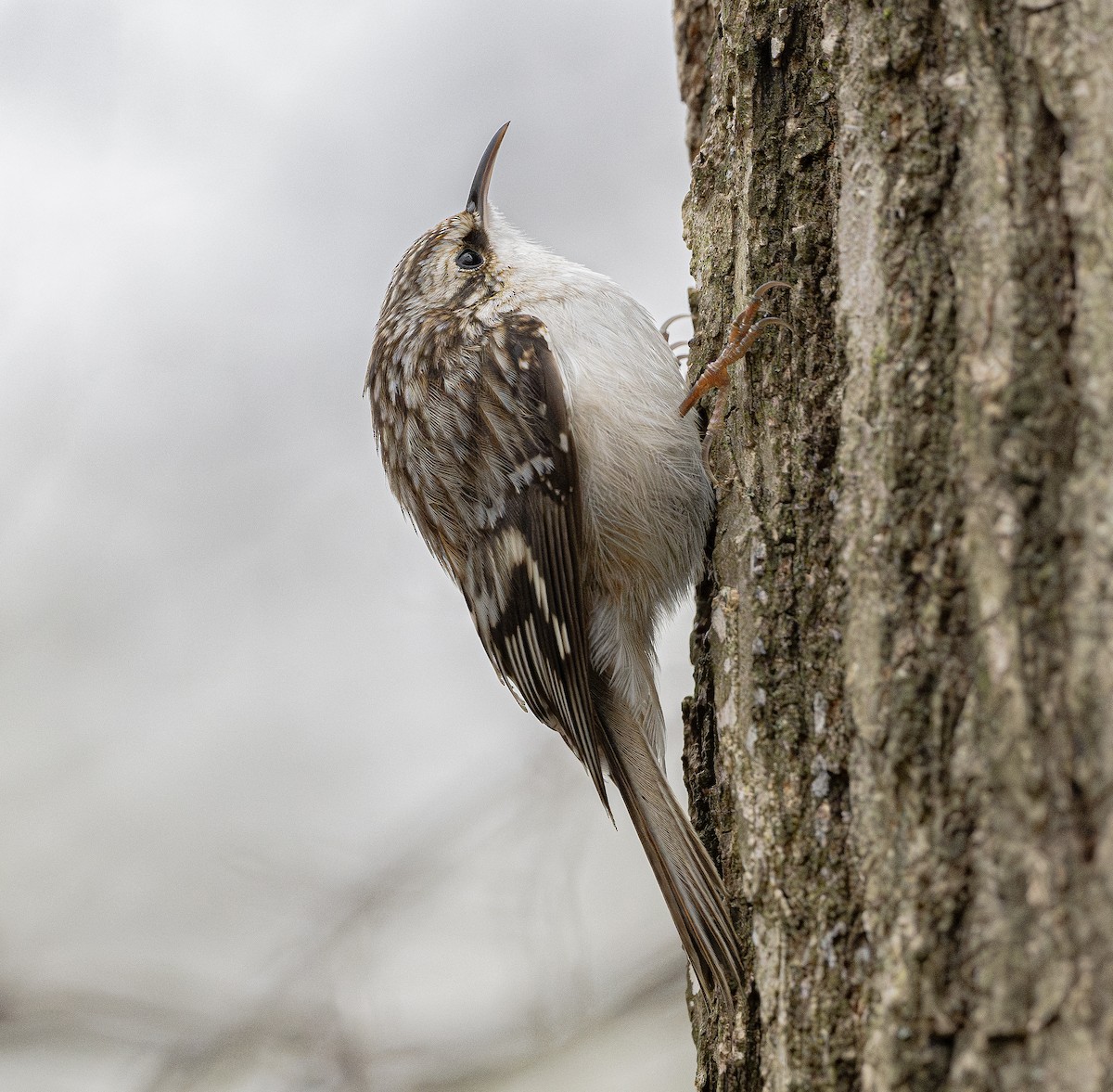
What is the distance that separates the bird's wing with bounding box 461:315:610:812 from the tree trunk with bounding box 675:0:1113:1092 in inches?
23.0

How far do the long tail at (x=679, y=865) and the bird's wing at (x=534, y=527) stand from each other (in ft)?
0.26

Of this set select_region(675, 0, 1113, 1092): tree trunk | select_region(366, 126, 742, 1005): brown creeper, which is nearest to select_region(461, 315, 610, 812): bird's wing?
select_region(366, 126, 742, 1005): brown creeper

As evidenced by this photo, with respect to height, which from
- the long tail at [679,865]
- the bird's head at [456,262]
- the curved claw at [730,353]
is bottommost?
the long tail at [679,865]

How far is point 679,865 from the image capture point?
186 centimetres

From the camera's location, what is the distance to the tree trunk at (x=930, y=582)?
115 cm

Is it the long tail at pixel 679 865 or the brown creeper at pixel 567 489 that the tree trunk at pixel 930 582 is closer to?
the long tail at pixel 679 865

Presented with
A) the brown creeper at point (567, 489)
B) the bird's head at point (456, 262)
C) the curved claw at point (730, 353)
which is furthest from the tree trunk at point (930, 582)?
the bird's head at point (456, 262)

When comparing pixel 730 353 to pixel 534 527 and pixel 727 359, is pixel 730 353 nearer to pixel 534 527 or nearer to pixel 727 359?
pixel 727 359

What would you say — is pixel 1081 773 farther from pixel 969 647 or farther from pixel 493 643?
pixel 493 643

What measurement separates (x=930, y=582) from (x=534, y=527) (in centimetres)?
120

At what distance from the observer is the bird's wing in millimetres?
2328

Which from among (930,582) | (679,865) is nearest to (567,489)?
(679,865)

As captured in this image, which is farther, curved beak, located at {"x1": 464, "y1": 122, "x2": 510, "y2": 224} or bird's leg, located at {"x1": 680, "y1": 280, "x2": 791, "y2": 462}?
curved beak, located at {"x1": 464, "y1": 122, "x2": 510, "y2": 224}

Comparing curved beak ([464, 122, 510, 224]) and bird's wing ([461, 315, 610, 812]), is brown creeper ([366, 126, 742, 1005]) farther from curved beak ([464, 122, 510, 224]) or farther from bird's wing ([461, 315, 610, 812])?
curved beak ([464, 122, 510, 224])
